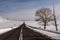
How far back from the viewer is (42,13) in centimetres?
7294

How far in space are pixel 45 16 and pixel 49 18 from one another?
2.00 metres

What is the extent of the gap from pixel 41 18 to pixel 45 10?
14.1 feet

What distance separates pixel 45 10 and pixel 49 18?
436 cm

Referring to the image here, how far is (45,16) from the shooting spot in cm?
7175

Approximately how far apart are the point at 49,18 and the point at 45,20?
2.03 m

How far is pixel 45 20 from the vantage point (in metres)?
71.1

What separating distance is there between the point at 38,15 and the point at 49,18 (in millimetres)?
5205

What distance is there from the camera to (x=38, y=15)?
238 ft

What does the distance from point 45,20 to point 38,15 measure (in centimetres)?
410

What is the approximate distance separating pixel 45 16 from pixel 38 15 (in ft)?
10.7

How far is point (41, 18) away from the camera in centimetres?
7194

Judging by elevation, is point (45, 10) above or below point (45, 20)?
above

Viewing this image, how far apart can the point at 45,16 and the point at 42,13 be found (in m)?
2.22
